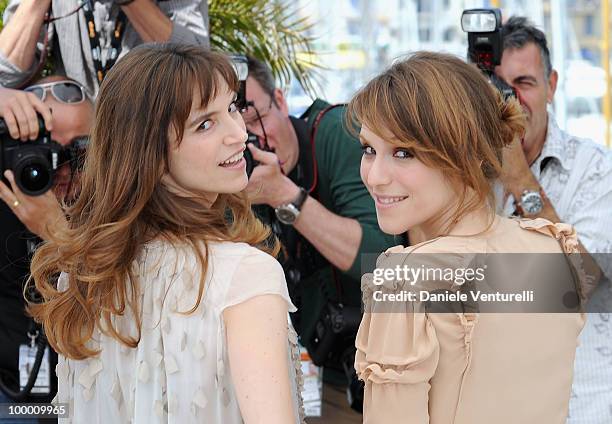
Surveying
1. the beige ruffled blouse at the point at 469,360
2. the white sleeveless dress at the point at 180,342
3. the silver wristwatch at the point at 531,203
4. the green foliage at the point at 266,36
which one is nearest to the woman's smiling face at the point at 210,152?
the white sleeveless dress at the point at 180,342

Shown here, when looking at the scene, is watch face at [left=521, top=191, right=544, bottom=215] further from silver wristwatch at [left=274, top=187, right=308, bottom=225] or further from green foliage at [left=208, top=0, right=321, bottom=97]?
green foliage at [left=208, top=0, right=321, bottom=97]

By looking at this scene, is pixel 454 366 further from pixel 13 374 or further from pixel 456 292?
pixel 13 374

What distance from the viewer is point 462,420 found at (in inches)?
58.4

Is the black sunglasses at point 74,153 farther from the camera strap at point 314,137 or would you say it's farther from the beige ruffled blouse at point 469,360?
the beige ruffled blouse at point 469,360

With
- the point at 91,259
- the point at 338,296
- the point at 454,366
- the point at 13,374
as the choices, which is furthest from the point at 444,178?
the point at 13,374

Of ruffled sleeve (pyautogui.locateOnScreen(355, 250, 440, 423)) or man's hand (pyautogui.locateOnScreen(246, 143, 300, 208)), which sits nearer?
ruffled sleeve (pyautogui.locateOnScreen(355, 250, 440, 423))

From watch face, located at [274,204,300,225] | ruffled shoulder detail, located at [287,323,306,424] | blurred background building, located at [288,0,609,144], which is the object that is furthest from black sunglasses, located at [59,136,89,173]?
blurred background building, located at [288,0,609,144]

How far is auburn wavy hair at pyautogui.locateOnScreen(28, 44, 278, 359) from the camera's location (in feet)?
5.42

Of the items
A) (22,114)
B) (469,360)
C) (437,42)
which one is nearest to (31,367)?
(22,114)

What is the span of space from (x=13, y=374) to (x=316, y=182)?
1016mm

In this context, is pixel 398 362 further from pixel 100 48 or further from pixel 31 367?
pixel 100 48

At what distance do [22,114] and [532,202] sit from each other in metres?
1.30

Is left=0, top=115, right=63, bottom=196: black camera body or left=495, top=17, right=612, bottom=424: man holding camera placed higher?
left=0, top=115, right=63, bottom=196: black camera body

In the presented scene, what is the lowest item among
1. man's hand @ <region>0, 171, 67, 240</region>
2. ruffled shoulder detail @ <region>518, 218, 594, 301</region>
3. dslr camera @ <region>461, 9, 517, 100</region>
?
man's hand @ <region>0, 171, 67, 240</region>
